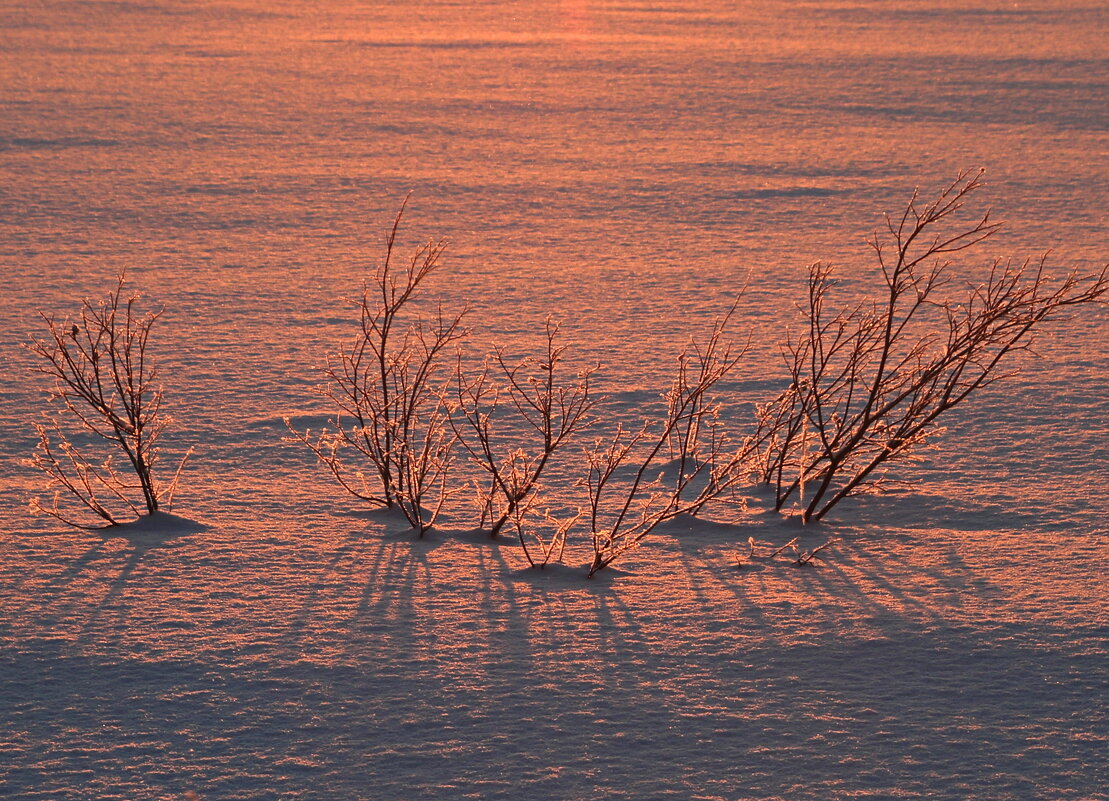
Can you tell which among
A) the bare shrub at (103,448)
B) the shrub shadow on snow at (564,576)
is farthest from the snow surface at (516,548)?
the bare shrub at (103,448)

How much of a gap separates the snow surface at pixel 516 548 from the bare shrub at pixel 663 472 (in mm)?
113

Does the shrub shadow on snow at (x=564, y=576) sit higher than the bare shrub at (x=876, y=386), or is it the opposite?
the bare shrub at (x=876, y=386)

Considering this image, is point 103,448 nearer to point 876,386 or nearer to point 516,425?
point 516,425

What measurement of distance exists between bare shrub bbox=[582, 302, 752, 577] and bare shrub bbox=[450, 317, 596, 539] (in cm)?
15

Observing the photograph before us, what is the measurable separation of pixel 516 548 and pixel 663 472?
864 mm

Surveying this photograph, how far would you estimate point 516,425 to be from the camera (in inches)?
191

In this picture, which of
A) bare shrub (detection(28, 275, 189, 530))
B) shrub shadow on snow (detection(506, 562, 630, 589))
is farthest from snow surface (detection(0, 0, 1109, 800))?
bare shrub (detection(28, 275, 189, 530))

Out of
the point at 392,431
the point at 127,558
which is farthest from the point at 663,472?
the point at 127,558

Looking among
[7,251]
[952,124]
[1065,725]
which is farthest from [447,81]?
[1065,725]

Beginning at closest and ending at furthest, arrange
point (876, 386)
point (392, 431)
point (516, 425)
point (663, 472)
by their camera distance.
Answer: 1. point (876, 386)
2. point (392, 431)
3. point (663, 472)
4. point (516, 425)

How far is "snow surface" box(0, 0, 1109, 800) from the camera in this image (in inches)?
104

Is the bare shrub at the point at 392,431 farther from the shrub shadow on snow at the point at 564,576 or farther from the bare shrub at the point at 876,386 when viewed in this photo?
the bare shrub at the point at 876,386

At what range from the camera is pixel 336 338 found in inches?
232

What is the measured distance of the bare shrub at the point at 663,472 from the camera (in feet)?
11.6
